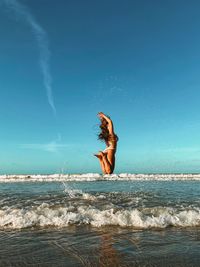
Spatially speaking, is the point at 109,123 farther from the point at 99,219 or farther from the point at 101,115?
the point at 99,219

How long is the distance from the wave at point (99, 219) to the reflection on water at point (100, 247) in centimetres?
37


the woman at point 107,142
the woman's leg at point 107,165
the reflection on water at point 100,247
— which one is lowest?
the reflection on water at point 100,247

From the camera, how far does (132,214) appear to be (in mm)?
7660

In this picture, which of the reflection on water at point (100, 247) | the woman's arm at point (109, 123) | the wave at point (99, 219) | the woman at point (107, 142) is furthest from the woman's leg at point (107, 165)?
the reflection on water at point (100, 247)

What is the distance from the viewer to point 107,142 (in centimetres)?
2884

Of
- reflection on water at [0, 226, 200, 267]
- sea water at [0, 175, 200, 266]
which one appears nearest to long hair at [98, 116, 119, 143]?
sea water at [0, 175, 200, 266]

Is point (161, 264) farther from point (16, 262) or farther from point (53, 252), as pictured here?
point (16, 262)

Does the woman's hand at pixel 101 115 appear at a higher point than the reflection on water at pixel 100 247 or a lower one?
higher

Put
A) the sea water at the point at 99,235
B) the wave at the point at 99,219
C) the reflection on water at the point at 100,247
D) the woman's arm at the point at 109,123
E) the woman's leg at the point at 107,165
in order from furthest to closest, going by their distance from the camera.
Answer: the woman's leg at the point at 107,165 → the woman's arm at the point at 109,123 → the wave at the point at 99,219 → the sea water at the point at 99,235 → the reflection on water at the point at 100,247

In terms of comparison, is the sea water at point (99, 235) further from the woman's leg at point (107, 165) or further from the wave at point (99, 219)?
the woman's leg at point (107, 165)

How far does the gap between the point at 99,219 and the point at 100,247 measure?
1969mm

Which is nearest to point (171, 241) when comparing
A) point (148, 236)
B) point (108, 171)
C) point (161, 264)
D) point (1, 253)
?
point (148, 236)

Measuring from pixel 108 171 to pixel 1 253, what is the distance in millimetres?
24265

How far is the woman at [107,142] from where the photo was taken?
2823 centimetres
